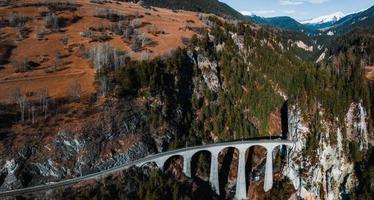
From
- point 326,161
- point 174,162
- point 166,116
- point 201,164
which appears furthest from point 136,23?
point 326,161

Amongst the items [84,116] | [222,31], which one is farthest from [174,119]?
[222,31]

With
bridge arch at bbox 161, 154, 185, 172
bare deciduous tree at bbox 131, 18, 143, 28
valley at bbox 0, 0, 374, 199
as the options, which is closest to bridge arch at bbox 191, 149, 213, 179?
valley at bbox 0, 0, 374, 199

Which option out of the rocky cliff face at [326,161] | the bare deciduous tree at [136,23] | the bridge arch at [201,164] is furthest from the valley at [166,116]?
the bare deciduous tree at [136,23]

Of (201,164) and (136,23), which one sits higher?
(136,23)

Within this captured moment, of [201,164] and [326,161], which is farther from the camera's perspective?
[326,161]

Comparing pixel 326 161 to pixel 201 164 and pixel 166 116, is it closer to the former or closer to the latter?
pixel 201 164

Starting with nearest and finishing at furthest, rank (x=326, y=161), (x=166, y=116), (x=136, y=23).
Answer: (x=326, y=161) < (x=166, y=116) < (x=136, y=23)

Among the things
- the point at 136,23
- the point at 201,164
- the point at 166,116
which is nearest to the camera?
the point at 201,164

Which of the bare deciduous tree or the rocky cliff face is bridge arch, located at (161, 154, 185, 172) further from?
the bare deciduous tree

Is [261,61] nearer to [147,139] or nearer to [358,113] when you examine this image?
[358,113]
